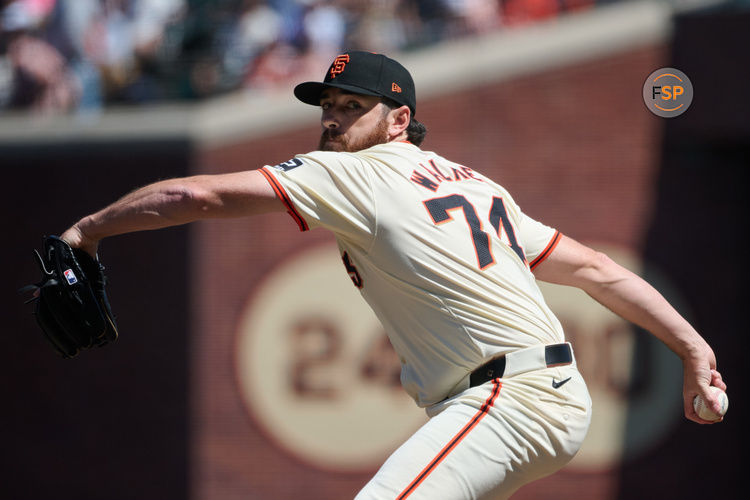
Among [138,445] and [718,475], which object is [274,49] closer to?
[138,445]

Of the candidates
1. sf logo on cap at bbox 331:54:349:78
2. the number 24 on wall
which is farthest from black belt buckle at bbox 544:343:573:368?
sf logo on cap at bbox 331:54:349:78

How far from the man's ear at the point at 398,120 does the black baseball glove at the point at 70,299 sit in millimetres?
1313

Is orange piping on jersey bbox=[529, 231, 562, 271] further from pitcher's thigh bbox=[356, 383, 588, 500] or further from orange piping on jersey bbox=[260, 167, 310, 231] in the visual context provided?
orange piping on jersey bbox=[260, 167, 310, 231]

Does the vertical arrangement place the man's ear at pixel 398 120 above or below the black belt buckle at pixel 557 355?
above

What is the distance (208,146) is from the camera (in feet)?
35.0

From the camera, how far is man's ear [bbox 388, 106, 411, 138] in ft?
13.4

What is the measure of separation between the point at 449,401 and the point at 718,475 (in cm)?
778

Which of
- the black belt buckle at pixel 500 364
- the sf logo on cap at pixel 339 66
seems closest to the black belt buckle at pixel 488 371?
the black belt buckle at pixel 500 364

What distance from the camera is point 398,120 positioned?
13.6 feet

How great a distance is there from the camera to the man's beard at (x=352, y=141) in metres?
4.00

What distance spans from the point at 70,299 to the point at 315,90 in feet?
4.40

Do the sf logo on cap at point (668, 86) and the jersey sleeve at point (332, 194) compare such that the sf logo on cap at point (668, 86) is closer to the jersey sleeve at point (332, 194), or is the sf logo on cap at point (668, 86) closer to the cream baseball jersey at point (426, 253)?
the cream baseball jersey at point (426, 253)

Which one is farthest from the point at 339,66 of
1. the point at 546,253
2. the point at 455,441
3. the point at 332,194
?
the point at 455,441

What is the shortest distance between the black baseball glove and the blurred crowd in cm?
706
